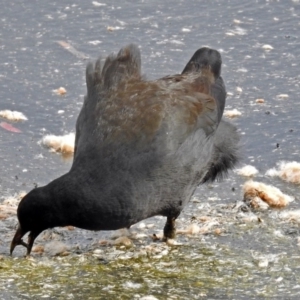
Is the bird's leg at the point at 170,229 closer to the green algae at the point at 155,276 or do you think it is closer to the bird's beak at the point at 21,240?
the green algae at the point at 155,276

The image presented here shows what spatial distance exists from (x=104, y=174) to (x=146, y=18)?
317cm

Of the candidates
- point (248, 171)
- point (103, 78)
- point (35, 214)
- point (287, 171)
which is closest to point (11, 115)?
point (103, 78)

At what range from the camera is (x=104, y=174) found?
4594 mm

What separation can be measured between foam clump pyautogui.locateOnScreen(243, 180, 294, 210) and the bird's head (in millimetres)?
1290

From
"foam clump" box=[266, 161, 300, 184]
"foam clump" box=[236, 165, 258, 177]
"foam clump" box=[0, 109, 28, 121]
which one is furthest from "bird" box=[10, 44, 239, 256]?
"foam clump" box=[0, 109, 28, 121]

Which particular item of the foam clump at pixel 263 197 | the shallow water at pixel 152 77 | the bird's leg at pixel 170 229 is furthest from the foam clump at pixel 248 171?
the bird's leg at pixel 170 229

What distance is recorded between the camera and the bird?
4543 millimetres

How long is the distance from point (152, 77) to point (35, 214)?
2.30m

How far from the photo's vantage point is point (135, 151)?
4.72 metres

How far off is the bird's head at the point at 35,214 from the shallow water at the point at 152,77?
148 mm

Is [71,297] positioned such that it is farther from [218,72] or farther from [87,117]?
[218,72]

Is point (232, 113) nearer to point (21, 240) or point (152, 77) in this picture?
point (152, 77)

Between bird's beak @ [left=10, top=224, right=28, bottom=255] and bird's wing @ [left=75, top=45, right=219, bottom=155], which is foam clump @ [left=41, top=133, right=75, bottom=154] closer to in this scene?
bird's wing @ [left=75, top=45, right=219, bottom=155]

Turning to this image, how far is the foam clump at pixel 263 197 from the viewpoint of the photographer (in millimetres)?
5309
